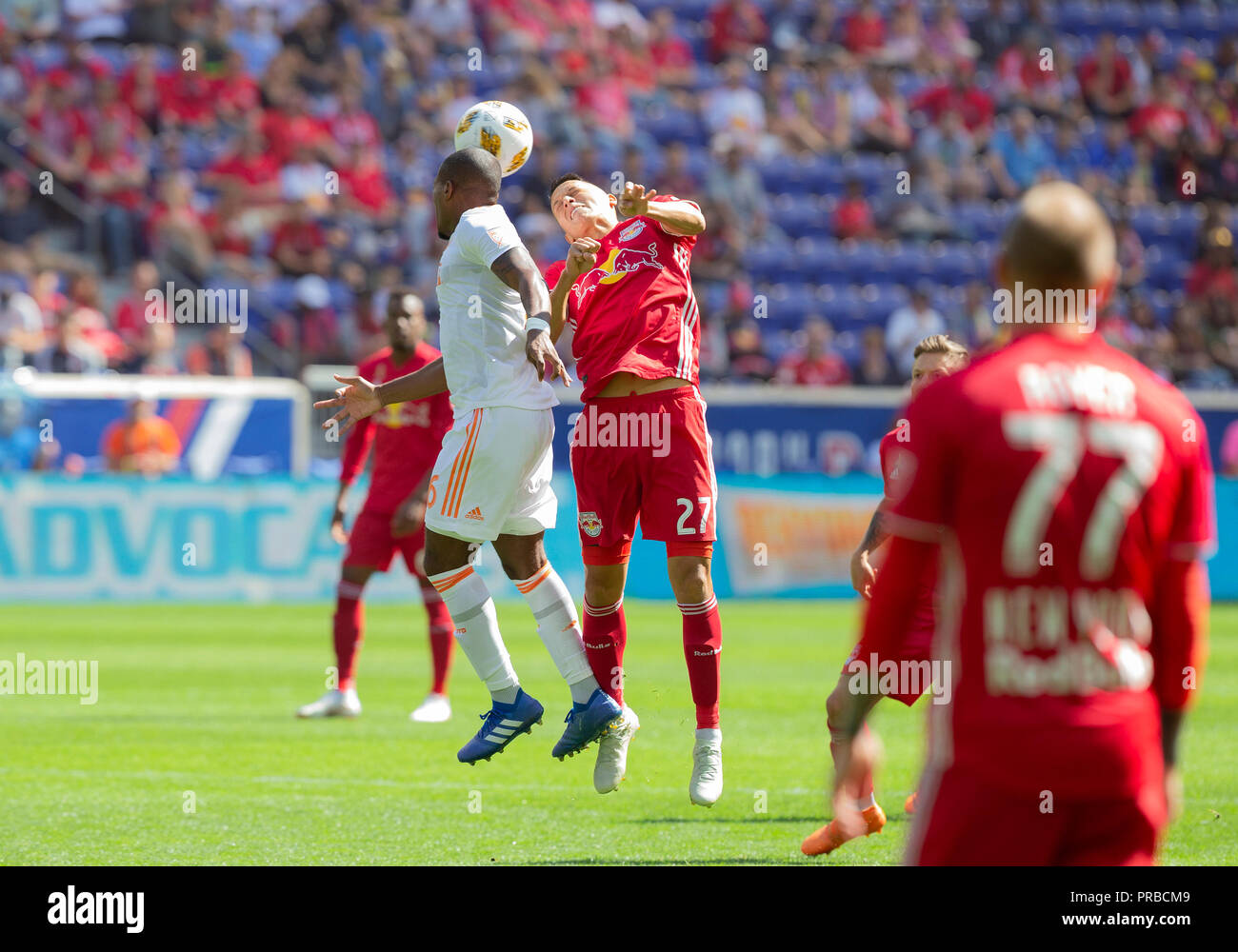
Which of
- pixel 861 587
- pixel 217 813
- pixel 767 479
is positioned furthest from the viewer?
pixel 767 479

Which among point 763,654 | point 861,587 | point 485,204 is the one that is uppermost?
point 485,204

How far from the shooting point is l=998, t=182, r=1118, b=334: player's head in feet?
11.1

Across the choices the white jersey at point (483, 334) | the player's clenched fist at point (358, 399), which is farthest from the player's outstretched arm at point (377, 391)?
the white jersey at point (483, 334)

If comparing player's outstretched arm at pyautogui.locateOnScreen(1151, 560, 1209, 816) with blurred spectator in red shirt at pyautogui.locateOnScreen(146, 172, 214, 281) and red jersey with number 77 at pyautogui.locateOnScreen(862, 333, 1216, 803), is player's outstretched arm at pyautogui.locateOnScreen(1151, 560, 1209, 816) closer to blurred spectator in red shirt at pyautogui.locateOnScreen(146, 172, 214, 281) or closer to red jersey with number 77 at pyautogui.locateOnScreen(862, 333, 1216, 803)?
red jersey with number 77 at pyautogui.locateOnScreen(862, 333, 1216, 803)

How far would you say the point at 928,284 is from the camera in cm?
2452

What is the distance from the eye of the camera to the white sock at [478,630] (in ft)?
23.5

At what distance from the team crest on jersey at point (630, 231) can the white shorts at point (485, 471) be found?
98 cm

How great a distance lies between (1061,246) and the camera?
3.38m

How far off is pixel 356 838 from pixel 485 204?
8.56 feet

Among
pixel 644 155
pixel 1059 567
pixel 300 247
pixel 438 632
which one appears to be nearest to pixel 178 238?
pixel 300 247

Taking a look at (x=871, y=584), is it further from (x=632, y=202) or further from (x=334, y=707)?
(x=334, y=707)
